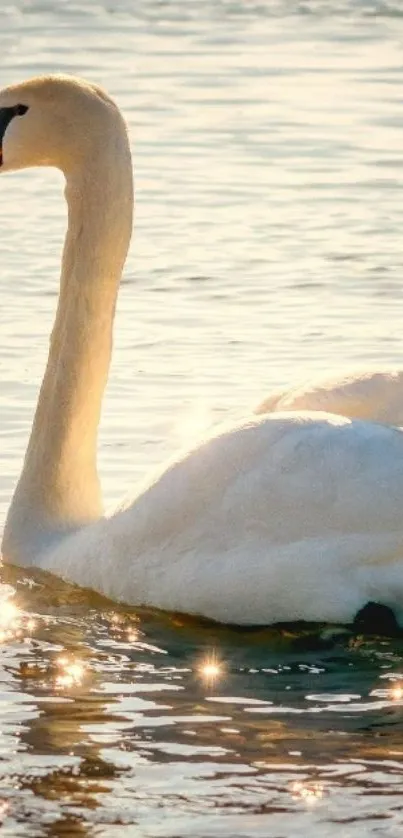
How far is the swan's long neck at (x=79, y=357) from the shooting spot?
10.1 meters

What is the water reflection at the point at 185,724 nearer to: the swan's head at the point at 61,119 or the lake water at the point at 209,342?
the lake water at the point at 209,342

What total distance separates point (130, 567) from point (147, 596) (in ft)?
0.42

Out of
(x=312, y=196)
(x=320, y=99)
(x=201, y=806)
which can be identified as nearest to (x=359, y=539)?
(x=201, y=806)

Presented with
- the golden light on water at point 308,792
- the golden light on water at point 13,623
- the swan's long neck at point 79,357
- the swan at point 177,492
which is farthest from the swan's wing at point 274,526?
the golden light on water at point 308,792

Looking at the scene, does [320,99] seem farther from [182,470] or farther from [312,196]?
[182,470]

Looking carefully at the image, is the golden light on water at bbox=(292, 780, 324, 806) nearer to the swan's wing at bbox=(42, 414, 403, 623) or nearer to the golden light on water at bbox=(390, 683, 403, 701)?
the golden light on water at bbox=(390, 683, 403, 701)

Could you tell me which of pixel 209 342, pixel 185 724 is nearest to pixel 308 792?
pixel 185 724

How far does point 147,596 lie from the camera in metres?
9.11

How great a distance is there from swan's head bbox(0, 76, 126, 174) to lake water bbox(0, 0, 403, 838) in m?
1.50

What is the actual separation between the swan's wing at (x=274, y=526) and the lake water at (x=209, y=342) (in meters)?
0.22

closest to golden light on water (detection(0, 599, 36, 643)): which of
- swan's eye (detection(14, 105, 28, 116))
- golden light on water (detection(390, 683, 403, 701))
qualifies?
golden light on water (detection(390, 683, 403, 701))

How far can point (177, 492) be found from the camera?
29.3 feet

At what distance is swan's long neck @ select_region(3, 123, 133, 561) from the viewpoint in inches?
397

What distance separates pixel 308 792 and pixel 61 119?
3.79m
